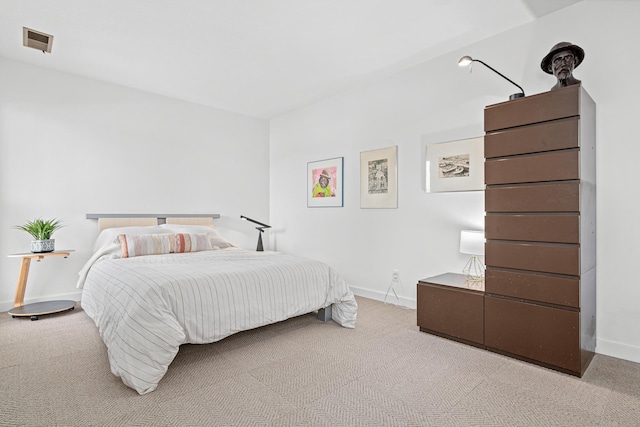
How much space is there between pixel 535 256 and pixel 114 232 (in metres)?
3.91

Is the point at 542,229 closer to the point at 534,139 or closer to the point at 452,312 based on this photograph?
the point at 534,139

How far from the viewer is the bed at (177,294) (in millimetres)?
2020

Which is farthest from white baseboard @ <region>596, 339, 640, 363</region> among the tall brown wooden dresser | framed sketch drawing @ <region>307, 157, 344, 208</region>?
framed sketch drawing @ <region>307, 157, 344, 208</region>

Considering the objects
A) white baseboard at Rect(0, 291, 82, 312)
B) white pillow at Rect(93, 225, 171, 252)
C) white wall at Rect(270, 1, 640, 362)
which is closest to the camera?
white wall at Rect(270, 1, 640, 362)

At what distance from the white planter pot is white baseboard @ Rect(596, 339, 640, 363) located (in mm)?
4837

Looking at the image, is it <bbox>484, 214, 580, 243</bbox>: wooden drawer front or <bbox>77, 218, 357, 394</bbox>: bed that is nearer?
<bbox>77, 218, 357, 394</bbox>: bed

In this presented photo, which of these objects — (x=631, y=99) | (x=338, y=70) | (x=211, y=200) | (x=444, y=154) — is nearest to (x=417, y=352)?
(x=444, y=154)

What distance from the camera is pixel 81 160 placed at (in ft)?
12.7

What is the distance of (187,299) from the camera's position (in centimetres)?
228

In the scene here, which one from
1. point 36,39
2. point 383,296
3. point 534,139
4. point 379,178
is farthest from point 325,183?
point 36,39

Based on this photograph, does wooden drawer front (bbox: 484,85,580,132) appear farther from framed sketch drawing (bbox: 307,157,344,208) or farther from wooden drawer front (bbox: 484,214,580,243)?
framed sketch drawing (bbox: 307,157,344,208)

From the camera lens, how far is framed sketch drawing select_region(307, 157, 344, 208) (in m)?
4.46

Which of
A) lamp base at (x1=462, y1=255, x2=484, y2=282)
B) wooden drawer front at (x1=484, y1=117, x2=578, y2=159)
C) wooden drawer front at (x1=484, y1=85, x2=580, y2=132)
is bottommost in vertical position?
lamp base at (x1=462, y1=255, x2=484, y2=282)

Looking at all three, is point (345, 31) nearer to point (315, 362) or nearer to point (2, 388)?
point (315, 362)
